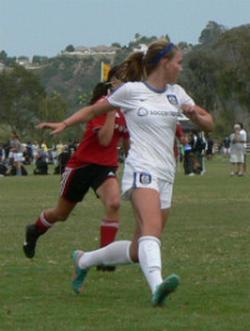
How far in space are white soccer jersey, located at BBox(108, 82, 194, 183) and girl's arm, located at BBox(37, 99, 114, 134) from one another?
65 mm

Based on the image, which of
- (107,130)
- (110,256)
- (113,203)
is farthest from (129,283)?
(107,130)

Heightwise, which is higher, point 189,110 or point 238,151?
point 189,110

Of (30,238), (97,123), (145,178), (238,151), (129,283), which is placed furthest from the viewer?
(238,151)

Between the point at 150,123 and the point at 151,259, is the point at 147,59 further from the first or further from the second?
the point at 151,259

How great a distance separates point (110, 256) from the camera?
31.6ft

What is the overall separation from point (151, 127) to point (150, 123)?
31 millimetres

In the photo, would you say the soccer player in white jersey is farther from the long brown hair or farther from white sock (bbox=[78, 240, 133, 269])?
white sock (bbox=[78, 240, 133, 269])

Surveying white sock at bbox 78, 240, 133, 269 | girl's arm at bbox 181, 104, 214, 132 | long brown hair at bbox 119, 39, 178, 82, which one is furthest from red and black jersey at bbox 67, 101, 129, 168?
girl's arm at bbox 181, 104, 214, 132

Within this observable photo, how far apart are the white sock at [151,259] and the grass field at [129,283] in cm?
23

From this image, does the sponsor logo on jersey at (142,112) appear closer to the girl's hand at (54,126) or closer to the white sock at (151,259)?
the girl's hand at (54,126)

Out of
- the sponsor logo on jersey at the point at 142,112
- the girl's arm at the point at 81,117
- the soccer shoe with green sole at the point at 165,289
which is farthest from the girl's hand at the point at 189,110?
the soccer shoe with green sole at the point at 165,289

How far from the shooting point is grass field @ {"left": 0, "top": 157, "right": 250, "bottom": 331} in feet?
27.4

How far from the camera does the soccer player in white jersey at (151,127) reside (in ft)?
29.2

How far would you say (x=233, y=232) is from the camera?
1645 centimetres
